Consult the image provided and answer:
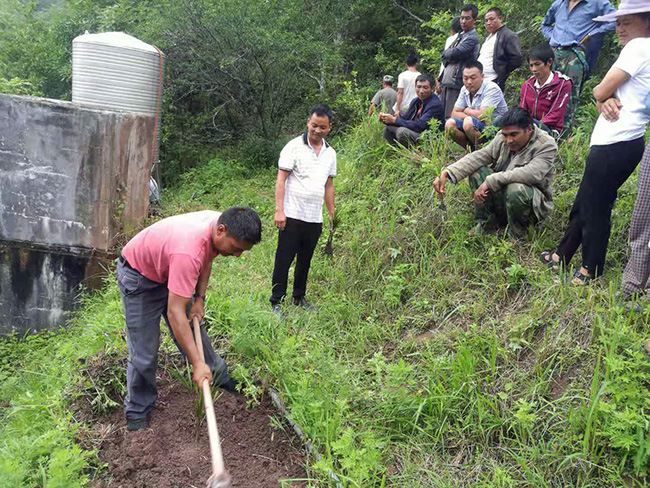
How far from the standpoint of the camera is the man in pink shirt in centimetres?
256

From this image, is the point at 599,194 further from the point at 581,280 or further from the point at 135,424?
the point at 135,424

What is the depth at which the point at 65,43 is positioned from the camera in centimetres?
1187

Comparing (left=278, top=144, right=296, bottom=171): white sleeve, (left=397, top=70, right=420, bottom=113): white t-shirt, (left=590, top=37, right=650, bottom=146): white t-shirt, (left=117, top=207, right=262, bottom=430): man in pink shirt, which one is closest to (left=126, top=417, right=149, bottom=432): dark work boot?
(left=117, top=207, right=262, bottom=430): man in pink shirt

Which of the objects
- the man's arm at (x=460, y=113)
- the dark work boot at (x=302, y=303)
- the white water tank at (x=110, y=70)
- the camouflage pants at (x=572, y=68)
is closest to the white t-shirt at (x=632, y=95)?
the camouflage pants at (x=572, y=68)

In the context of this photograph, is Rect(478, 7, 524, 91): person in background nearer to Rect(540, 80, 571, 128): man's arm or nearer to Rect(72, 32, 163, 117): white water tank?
Rect(540, 80, 571, 128): man's arm

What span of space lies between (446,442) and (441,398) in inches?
9.8

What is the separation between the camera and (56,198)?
5.64m

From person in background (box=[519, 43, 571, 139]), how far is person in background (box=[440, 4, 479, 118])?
1174 mm

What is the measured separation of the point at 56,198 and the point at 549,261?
5234mm

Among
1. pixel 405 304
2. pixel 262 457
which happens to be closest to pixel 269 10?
pixel 405 304

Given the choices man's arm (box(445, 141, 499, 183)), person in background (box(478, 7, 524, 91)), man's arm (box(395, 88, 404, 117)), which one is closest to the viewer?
man's arm (box(445, 141, 499, 183))

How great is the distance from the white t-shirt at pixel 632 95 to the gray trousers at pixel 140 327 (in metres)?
3.09

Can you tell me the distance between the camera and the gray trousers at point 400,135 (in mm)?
5688

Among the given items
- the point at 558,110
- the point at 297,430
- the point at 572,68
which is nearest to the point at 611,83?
the point at 558,110
